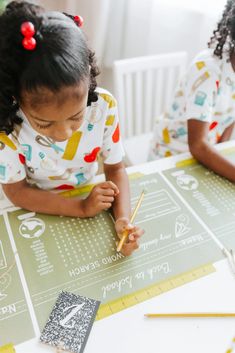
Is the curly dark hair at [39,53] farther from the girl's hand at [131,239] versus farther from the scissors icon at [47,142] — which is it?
the girl's hand at [131,239]

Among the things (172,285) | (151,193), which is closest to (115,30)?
(151,193)

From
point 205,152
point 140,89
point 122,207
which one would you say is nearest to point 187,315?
point 122,207

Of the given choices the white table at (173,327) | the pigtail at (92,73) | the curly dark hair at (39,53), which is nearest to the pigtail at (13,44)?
the curly dark hair at (39,53)

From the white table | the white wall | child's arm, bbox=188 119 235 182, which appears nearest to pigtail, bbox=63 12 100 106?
child's arm, bbox=188 119 235 182

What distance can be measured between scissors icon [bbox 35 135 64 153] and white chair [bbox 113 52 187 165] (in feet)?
1.93

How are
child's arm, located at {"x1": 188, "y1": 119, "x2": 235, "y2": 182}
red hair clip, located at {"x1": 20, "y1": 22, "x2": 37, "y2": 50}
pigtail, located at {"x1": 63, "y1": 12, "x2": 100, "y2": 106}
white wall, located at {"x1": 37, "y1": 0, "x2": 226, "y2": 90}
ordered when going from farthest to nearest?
white wall, located at {"x1": 37, "y1": 0, "x2": 226, "y2": 90}
child's arm, located at {"x1": 188, "y1": 119, "x2": 235, "y2": 182}
pigtail, located at {"x1": 63, "y1": 12, "x2": 100, "y2": 106}
red hair clip, located at {"x1": 20, "y1": 22, "x2": 37, "y2": 50}

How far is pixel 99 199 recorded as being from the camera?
0.78 metres

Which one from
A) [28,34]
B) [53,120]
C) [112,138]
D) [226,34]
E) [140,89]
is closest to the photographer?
[28,34]

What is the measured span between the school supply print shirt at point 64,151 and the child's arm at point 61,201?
1.5 inches

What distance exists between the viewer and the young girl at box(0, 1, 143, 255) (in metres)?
0.57

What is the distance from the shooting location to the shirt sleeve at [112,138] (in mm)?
865

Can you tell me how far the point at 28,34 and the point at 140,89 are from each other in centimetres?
97

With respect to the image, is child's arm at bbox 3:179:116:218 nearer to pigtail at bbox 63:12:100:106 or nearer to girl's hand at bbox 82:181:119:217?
girl's hand at bbox 82:181:119:217

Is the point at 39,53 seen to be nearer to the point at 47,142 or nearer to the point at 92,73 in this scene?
the point at 92,73
